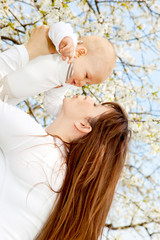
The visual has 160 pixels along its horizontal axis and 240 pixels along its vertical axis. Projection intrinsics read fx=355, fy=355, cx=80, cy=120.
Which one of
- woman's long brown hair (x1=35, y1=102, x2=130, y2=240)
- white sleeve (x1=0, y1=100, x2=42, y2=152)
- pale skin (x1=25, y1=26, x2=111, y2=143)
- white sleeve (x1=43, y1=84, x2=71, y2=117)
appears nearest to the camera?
white sleeve (x1=0, y1=100, x2=42, y2=152)

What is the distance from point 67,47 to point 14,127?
2.04 ft

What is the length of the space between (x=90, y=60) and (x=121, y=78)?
2232 millimetres

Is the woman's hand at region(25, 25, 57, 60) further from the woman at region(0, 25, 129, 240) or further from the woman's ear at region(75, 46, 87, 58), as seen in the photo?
the woman at region(0, 25, 129, 240)

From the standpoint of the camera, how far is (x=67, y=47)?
2.23 m

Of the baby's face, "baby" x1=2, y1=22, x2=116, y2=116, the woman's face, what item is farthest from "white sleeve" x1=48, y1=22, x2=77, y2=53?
the woman's face

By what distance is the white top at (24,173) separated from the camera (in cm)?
202

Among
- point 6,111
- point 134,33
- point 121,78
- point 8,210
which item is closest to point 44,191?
point 8,210

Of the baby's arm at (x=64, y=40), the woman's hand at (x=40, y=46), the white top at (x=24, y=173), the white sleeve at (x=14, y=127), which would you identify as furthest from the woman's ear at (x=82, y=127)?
the woman's hand at (x=40, y=46)

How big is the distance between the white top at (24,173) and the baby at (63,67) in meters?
0.39

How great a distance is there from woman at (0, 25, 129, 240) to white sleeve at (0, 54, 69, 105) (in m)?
0.22

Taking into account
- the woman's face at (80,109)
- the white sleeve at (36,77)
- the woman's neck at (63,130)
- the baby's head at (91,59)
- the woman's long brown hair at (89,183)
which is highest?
the baby's head at (91,59)

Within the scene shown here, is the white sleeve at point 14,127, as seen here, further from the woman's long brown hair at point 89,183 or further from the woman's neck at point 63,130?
the woman's long brown hair at point 89,183

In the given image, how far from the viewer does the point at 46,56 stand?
247cm

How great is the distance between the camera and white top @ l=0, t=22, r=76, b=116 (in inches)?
93.8
